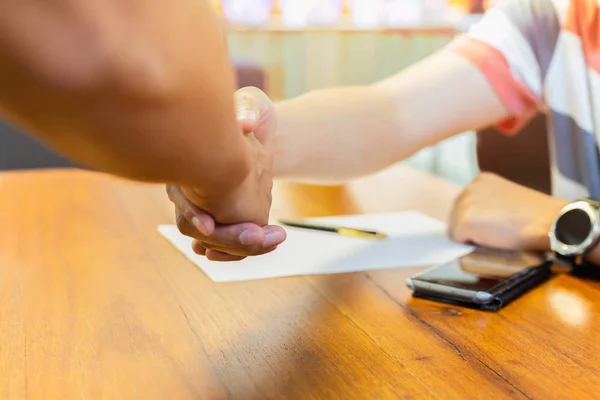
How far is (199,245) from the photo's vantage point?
582 mm

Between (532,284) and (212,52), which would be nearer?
(212,52)

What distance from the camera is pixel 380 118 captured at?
863mm

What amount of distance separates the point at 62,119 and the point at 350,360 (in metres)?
0.28

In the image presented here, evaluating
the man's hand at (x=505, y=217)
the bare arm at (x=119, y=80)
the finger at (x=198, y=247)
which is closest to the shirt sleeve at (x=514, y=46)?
the man's hand at (x=505, y=217)

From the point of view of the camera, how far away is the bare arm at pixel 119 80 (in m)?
0.26

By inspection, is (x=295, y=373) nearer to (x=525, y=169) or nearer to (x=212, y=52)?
(x=212, y=52)

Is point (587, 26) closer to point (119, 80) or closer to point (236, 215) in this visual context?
point (236, 215)

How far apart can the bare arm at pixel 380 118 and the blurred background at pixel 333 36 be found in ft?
7.64

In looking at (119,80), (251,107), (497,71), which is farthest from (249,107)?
(497,71)

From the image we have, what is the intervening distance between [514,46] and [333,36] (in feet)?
9.34

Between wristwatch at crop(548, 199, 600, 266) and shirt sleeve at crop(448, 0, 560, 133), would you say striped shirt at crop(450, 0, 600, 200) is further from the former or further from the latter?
wristwatch at crop(548, 199, 600, 266)

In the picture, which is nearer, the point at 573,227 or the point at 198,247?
the point at 198,247

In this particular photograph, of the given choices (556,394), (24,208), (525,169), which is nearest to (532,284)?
(556,394)

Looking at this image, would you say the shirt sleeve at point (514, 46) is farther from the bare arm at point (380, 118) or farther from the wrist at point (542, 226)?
the wrist at point (542, 226)
